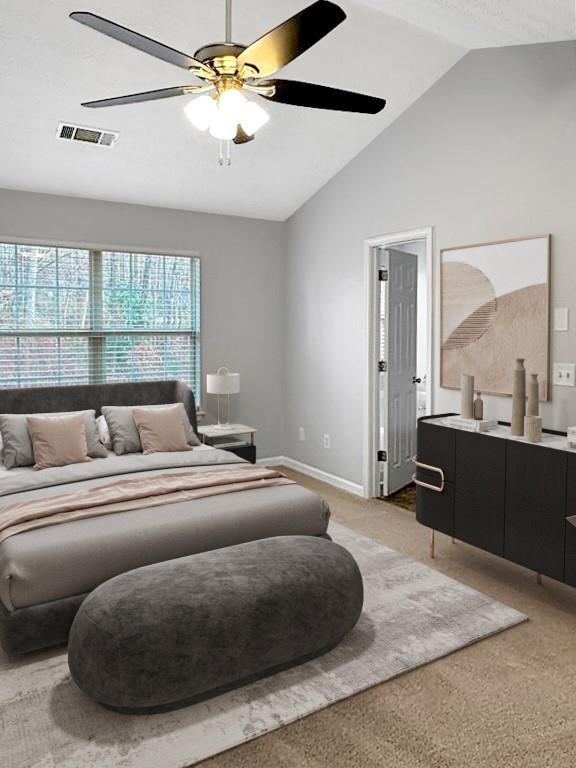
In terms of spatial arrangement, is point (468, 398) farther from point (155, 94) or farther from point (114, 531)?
point (155, 94)

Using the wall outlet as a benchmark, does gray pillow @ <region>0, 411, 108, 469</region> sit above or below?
below

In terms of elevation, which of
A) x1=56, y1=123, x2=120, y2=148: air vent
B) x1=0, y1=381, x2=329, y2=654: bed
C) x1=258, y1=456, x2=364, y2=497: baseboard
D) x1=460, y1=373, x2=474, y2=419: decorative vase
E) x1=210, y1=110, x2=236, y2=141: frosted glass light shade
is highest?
x1=56, y1=123, x2=120, y2=148: air vent

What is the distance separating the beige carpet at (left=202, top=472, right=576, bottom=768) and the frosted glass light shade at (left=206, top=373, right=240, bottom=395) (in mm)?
2976

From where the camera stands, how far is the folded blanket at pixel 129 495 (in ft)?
9.39

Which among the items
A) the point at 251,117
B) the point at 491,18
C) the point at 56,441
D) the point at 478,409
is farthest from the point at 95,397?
the point at 491,18

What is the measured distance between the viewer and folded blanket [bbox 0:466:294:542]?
2861 mm

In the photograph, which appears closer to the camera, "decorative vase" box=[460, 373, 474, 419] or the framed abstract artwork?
the framed abstract artwork

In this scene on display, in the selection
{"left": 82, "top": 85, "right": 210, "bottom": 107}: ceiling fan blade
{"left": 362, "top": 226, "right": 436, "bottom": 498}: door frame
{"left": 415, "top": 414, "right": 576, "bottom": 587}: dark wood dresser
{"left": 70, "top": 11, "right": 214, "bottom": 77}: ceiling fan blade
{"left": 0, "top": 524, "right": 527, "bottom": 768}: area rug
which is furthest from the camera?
{"left": 362, "top": 226, "right": 436, "bottom": 498}: door frame

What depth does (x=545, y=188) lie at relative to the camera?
11.5ft

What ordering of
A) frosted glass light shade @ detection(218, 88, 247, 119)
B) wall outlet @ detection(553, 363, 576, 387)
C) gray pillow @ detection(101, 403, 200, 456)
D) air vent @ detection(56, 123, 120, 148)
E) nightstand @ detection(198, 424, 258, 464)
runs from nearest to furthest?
frosted glass light shade @ detection(218, 88, 247, 119) → wall outlet @ detection(553, 363, 576, 387) → air vent @ detection(56, 123, 120, 148) → gray pillow @ detection(101, 403, 200, 456) → nightstand @ detection(198, 424, 258, 464)

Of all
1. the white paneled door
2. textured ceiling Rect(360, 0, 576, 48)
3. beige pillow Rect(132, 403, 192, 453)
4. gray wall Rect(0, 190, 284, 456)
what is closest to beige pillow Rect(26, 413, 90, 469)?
beige pillow Rect(132, 403, 192, 453)

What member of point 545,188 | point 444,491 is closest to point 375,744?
point 444,491

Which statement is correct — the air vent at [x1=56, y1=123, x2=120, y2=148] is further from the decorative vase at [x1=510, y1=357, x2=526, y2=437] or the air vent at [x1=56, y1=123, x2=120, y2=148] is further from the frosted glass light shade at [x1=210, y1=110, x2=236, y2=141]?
the decorative vase at [x1=510, y1=357, x2=526, y2=437]

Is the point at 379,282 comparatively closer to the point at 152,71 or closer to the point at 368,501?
the point at 368,501
